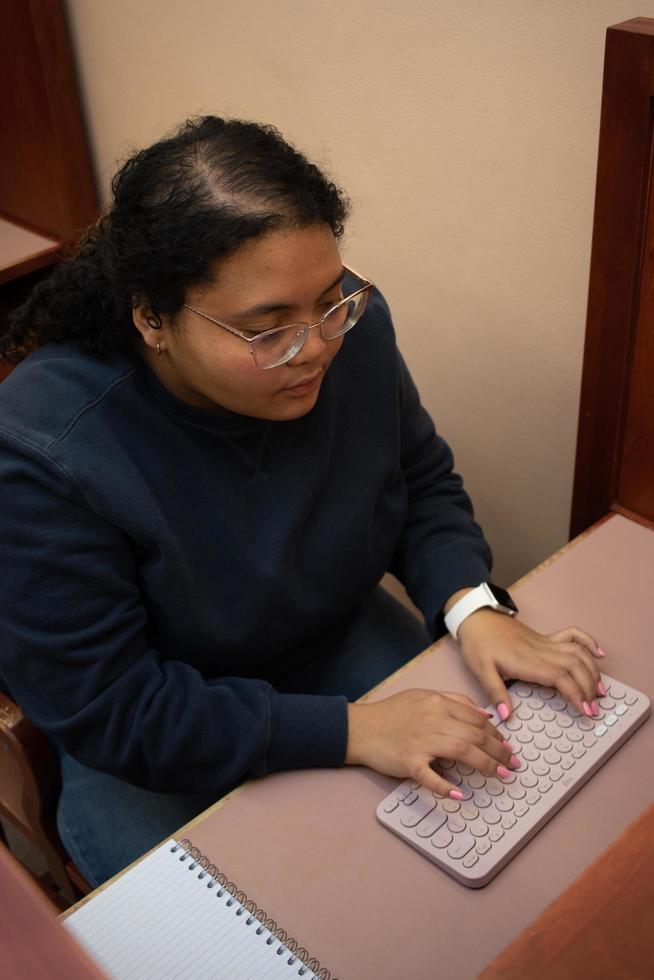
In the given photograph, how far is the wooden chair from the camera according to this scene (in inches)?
41.7

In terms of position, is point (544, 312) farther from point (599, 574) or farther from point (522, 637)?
point (522, 637)

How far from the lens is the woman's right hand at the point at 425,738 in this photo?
2.98ft

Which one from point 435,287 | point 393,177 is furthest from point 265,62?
point 435,287

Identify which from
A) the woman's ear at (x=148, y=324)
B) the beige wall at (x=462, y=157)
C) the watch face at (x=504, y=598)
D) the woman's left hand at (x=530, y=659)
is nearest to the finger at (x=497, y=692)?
the woman's left hand at (x=530, y=659)

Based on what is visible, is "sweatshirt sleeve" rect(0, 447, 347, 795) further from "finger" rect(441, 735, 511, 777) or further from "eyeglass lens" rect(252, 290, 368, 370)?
"eyeglass lens" rect(252, 290, 368, 370)

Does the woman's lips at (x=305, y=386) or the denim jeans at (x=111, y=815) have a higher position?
the woman's lips at (x=305, y=386)

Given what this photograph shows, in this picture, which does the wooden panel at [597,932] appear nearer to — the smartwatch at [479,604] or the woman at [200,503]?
the woman at [200,503]

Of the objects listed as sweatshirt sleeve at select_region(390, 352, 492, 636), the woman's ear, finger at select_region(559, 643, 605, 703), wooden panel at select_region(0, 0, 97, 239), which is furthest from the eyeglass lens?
wooden panel at select_region(0, 0, 97, 239)

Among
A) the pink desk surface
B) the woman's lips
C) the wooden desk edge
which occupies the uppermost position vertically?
the woman's lips

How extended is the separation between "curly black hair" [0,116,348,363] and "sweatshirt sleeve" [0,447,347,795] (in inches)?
6.5

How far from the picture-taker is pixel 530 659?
1015 millimetres

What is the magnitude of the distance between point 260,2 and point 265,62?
0.08m

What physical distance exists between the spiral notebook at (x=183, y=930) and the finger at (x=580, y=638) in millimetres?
396

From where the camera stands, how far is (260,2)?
1.52m
